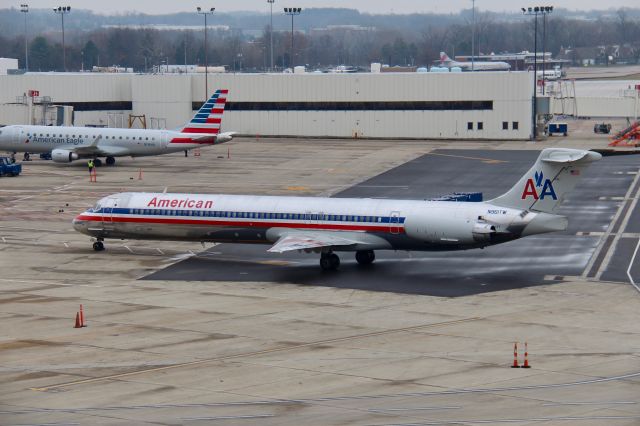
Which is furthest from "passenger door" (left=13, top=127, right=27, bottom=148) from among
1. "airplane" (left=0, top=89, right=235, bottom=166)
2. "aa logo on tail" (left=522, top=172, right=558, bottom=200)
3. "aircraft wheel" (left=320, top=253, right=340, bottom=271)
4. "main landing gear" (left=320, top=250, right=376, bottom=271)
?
"aa logo on tail" (left=522, top=172, right=558, bottom=200)

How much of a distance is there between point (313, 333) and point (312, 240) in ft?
41.1

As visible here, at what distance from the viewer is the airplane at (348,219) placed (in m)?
53.4

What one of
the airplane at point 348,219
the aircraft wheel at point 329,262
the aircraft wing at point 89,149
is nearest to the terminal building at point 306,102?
the aircraft wing at point 89,149

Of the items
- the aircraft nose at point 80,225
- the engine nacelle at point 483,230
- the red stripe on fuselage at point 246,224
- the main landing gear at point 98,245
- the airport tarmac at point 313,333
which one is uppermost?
the engine nacelle at point 483,230

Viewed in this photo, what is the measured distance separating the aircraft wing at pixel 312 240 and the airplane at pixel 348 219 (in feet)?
0.16

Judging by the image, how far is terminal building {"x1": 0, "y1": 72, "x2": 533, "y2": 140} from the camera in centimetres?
12550

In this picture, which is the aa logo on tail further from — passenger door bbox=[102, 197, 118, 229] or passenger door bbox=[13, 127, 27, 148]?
passenger door bbox=[13, 127, 27, 148]

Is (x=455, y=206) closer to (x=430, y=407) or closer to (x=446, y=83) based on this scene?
(x=430, y=407)

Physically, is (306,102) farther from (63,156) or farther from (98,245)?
(98,245)

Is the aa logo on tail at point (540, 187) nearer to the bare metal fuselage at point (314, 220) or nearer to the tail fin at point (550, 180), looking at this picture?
the tail fin at point (550, 180)

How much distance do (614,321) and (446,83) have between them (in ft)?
274

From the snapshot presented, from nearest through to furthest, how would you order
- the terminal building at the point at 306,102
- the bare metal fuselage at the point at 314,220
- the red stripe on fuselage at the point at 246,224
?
the bare metal fuselage at the point at 314,220, the red stripe on fuselage at the point at 246,224, the terminal building at the point at 306,102

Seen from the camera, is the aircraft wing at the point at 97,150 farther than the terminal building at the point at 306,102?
No

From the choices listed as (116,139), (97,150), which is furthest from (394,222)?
(116,139)
